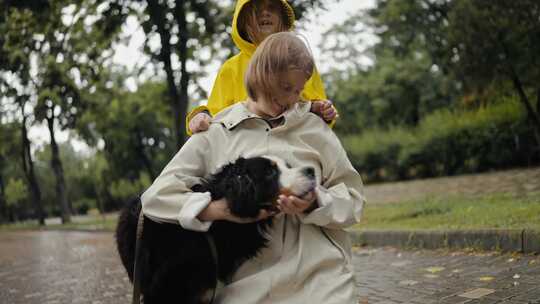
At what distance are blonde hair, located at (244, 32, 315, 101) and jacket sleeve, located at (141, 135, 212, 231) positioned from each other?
0.34 meters

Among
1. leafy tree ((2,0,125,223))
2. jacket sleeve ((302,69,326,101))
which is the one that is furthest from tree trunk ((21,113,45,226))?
jacket sleeve ((302,69,326,101))

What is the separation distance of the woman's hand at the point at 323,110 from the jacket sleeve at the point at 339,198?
0.51 ft

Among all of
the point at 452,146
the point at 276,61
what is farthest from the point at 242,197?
the point at 452,146

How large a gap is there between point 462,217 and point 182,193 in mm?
5794

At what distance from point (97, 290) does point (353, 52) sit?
31.7m

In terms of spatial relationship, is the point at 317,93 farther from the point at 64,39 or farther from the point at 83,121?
the point at 83,121

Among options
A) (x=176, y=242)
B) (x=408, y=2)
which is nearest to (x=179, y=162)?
(x=176, y=242)

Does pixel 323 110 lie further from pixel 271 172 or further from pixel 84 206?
pixel 84 206

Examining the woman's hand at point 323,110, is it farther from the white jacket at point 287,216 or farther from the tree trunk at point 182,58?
the tree trunk at point 182,58

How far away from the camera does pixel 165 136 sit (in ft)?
126

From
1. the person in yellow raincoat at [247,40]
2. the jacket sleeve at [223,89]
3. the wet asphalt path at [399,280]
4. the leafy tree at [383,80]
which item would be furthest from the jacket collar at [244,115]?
the leafy tree at [383,80]

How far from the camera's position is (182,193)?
1.92 metres

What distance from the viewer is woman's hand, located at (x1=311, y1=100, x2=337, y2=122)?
2.20 meters

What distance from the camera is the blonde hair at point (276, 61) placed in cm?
194
